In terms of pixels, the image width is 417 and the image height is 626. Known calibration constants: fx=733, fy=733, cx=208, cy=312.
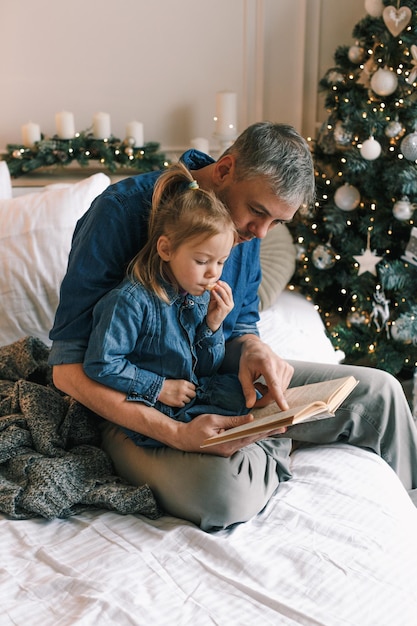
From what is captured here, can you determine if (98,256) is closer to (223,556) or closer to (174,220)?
(174,220)

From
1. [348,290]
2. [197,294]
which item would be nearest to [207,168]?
[197,294]

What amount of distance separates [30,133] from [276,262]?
106 cm

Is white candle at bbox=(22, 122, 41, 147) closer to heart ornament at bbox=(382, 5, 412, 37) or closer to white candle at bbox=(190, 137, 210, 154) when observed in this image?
white candle at bbox=(190, 137, 210, 154)

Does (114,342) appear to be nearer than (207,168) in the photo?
Yes

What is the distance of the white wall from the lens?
2.83m

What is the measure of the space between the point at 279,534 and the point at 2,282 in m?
1.06

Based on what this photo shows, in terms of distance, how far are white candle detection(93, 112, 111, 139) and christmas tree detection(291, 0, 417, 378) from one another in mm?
790

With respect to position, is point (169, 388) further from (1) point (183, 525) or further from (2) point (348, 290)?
(2) point (348, 290)

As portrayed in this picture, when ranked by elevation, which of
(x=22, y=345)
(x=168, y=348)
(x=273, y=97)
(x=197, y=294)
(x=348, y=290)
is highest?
(x=273, y=97)


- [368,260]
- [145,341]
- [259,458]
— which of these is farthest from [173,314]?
[368,260]

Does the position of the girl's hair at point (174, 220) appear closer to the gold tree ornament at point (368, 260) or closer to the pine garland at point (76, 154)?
the gold tree ornament at point (368, 260)

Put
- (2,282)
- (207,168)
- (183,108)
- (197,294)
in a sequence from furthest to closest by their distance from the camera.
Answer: (183,108), (2,282), (207,168), (197,294)

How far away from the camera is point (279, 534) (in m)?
1.32

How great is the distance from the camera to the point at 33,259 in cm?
201
